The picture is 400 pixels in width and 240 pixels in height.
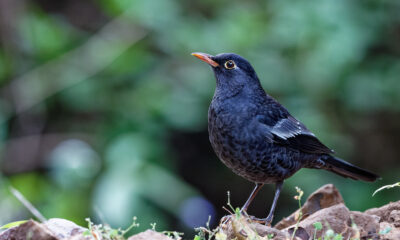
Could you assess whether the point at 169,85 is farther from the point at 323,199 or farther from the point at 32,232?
the point at 32,232

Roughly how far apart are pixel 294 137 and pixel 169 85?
2.21 metres

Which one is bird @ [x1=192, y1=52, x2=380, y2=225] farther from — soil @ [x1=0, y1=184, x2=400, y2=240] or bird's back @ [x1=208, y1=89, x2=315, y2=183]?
soil @ [x1=0, y1=184, x2=400, y2=240]

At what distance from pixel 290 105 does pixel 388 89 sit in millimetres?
1132

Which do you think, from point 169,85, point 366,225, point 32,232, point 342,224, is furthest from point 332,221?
point 169,85

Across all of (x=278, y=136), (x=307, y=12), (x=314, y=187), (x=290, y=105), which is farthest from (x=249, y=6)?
(x=278, y=136)

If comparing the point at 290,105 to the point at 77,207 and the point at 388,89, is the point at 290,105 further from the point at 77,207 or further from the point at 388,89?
the point at 77,207

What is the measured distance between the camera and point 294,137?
438cm

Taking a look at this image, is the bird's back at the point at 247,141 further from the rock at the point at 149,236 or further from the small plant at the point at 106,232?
the small plant at the point at 106,232

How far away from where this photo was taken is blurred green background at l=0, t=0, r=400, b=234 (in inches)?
219

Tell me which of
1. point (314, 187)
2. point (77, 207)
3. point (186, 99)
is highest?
point (186, 99)

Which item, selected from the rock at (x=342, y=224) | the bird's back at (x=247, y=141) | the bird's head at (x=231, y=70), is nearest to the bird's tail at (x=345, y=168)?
the bird's back at (x=247, y=141)

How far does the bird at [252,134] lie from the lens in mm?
4008

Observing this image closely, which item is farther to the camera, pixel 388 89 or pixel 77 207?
pixel 388 89

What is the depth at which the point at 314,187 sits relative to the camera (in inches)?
226
